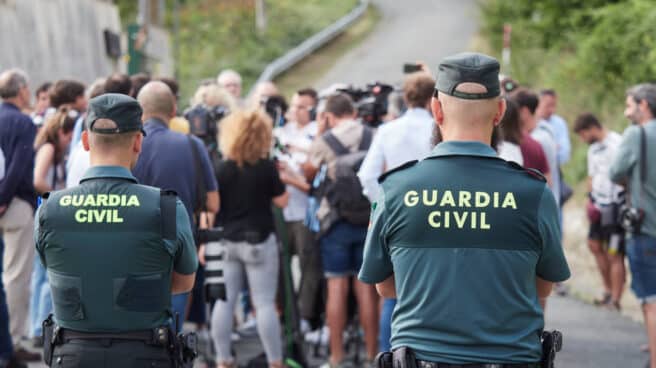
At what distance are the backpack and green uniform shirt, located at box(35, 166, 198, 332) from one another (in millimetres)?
3897

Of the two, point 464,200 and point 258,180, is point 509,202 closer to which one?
point 464,200

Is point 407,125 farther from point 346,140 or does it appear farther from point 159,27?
point 159,27

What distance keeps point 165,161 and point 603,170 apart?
6057mm

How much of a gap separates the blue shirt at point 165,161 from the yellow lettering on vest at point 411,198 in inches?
127

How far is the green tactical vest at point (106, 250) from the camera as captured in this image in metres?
4.61

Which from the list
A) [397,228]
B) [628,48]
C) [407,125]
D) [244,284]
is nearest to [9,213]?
[244,284]

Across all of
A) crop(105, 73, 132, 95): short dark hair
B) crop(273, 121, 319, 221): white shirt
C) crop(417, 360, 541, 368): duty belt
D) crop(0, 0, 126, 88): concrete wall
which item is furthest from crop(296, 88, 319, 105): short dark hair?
crop(417, 360, 541, 368): duty belt

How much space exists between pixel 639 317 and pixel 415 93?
520 cm

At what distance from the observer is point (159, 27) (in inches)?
1298

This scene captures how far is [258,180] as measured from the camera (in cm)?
802

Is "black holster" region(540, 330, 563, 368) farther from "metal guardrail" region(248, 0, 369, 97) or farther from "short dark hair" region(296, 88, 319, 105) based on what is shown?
"metal guardrail" region(248, 0, 369, 97)

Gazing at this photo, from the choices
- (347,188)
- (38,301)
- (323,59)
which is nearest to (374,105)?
(347,188)

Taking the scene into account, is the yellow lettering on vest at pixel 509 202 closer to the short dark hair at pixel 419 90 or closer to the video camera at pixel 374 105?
the short dark hair at pixel 419 90

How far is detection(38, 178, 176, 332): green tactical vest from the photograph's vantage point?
15.1 feet
